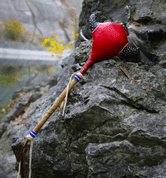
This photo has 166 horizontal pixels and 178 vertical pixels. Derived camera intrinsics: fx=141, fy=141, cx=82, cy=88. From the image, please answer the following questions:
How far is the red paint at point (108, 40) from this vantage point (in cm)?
144

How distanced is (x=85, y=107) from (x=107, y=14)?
164cm

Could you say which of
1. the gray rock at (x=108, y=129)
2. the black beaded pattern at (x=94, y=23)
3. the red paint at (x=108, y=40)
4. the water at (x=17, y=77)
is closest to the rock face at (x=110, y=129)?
the gray rock at (x=108, y=129)

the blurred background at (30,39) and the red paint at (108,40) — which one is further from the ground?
the red paint at (108,40)

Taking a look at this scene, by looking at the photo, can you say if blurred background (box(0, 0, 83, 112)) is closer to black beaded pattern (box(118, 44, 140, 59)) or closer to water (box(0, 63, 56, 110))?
water (box(0, 63, 56, 110))

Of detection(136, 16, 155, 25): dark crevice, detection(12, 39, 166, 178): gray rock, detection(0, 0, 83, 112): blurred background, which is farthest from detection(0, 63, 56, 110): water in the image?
detection(136, 16, 155, 25): dark crevice

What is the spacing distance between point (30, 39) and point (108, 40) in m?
8.89

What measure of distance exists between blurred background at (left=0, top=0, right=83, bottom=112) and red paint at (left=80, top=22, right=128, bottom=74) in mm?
2995

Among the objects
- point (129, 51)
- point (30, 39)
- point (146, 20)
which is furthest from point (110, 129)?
point (30, 39)

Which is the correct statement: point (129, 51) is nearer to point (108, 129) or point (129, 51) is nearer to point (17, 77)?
point (108, 129)

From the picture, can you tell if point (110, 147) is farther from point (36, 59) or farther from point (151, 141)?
point (36, 59)

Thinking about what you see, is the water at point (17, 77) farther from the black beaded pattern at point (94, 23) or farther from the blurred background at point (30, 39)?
the black beaded pattern at point (94, 23)

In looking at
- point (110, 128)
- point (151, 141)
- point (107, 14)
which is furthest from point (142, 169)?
point (107, 14)

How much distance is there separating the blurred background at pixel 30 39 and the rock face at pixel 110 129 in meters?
3.14

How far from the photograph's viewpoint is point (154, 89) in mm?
1369
